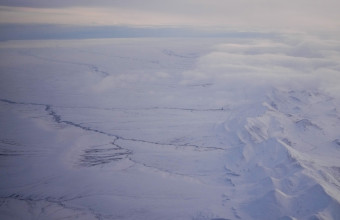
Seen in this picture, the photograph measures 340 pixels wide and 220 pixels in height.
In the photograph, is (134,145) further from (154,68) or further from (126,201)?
(154,68)

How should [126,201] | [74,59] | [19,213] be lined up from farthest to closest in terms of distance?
[74,59], [126,201], [19,213]

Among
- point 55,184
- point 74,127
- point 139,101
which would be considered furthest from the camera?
point 139,101

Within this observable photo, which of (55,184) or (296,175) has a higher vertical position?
(296,175)

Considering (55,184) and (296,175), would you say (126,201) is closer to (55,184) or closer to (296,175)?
(55,184)

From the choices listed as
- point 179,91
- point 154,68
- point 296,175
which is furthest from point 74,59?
point 296,175

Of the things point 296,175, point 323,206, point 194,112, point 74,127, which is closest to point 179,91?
point 194,112

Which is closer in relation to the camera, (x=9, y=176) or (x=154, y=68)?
(x=9, y=176)
